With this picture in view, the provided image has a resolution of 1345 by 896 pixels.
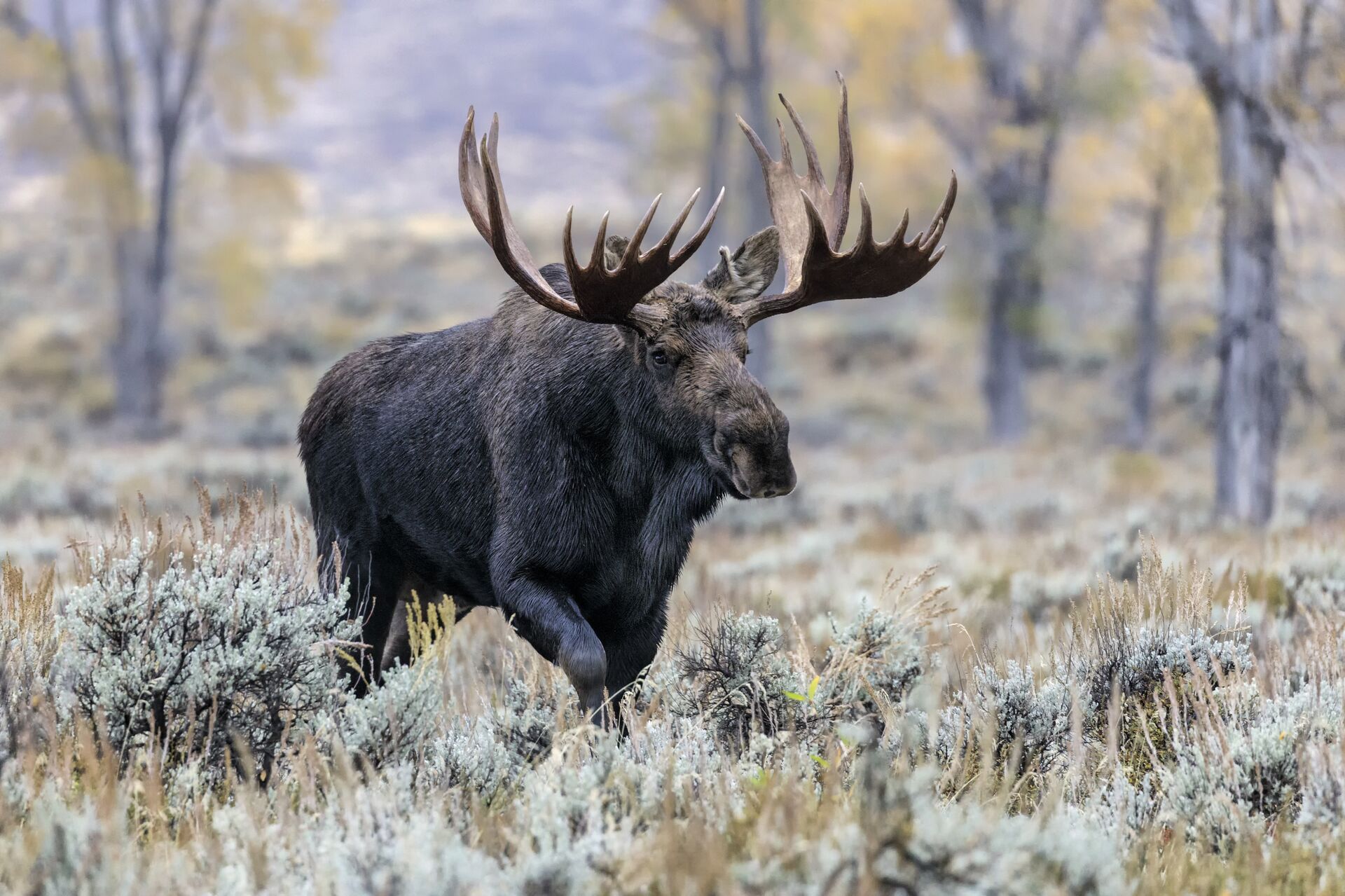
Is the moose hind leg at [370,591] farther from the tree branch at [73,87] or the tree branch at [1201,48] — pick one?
the tree branch at [73,87]

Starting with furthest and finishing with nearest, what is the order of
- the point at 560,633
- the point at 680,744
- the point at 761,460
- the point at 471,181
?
the point at 471,181, the point at 560,633, the point at 680,744, the point at 761,460

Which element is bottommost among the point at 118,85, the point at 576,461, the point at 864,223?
the point at 576,461

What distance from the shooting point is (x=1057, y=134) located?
64.8ft

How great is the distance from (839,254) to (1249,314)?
7653 millimetres

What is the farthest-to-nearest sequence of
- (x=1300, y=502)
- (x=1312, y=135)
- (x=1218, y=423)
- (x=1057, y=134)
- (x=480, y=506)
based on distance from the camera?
(x=1057, y=134) < (x=1300, y=502) < (x=1218, y=423) < (x=1312, y=135) < (x=480, y=506)

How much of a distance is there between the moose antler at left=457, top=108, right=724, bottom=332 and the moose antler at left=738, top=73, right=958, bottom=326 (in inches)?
13.6

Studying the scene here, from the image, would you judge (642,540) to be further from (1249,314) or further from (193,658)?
(1249,314)

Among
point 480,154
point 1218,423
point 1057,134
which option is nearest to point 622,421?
point 480,154

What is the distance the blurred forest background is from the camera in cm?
1036

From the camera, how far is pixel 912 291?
41500mm

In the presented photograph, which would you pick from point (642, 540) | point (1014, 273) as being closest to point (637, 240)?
point (642, 540)

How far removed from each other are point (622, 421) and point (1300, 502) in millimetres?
10933

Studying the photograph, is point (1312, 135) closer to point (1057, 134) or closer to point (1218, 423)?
point (1218, 423)

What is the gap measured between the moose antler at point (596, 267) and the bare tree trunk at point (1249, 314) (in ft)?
26.2
